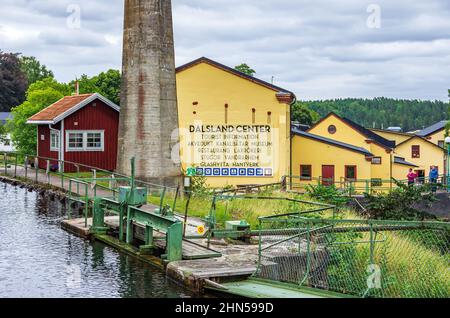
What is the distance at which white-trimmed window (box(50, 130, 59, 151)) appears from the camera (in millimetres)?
37562

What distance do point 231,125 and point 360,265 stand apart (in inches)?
1019

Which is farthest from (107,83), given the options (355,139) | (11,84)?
(11,84)

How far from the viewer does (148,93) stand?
29.3m

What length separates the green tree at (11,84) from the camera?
8900cm

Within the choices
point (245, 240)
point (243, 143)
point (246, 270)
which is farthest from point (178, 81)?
point (246, 270)

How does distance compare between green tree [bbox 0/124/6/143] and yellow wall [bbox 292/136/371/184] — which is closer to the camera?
yellow wall [bbox 292/136/371/184]

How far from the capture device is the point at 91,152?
38.1 metres

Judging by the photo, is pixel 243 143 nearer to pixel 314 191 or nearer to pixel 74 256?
pixel 314 191

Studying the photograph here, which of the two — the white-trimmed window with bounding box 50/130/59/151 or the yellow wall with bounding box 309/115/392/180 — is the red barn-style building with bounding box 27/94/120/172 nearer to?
the white-trimmed window with bounding box 50/130/59/151

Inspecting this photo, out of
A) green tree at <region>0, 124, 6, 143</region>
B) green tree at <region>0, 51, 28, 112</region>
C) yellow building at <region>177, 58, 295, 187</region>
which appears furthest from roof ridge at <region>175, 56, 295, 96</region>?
green tree at <region>0, 51, 28, 112</region>

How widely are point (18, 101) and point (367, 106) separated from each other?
12456cm

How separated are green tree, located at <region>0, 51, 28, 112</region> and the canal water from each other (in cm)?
6908

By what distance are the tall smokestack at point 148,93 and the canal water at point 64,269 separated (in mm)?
6833

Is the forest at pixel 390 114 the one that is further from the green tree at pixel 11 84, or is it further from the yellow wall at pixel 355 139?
the yellow wall at pixel 355 139
